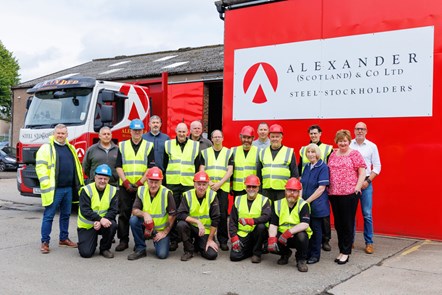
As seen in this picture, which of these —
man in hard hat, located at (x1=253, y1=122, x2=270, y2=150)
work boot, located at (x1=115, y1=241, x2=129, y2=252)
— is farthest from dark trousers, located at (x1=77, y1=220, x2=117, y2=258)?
man in hard hat, located at (x1=253, y1=122, x2=270, y2=150)

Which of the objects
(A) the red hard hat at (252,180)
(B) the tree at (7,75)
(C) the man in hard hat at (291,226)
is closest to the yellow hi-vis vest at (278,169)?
(A) the red hard hat at (252,180)

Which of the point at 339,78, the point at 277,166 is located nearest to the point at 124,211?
the point at 277,166

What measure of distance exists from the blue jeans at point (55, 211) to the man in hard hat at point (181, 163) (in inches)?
54.4

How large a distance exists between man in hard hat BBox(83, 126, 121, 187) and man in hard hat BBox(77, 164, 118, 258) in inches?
34.3

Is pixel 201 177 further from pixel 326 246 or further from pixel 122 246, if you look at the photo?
pixel 326 246

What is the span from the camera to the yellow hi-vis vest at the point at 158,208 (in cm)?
607

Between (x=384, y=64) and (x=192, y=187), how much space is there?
138 inches

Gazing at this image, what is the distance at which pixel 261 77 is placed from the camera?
334 inches

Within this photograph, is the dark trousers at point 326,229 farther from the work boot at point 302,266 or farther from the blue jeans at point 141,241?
the blue jeans at point 141,241

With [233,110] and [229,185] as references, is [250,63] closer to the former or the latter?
[233,110]

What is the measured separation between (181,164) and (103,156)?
1.31 meters

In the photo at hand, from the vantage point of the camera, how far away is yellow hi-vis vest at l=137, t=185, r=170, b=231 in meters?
6.07

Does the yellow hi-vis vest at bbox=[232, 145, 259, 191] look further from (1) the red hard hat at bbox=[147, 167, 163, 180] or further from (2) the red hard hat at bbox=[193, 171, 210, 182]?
(1) the red hard hat at bbox=[147, 167, 163, 180]

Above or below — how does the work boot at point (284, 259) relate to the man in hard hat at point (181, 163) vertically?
below
